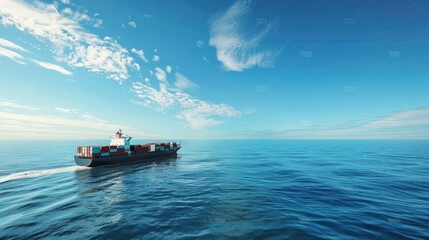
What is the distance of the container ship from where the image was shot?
147ft

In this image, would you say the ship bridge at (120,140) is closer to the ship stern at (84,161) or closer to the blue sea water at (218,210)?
the ship stern at (84,161)

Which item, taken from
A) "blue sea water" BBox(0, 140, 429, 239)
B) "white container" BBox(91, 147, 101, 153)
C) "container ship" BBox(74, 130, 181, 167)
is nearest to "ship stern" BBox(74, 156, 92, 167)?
"container ship" BBox(74, 130, 181, 167)

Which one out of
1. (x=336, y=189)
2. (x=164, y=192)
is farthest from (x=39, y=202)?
(x=336, y=189)

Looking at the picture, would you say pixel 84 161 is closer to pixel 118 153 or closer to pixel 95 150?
pixel 95 150

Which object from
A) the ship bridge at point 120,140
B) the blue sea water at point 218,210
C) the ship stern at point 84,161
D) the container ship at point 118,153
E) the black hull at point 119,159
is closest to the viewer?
the blue sea water at point 218,210

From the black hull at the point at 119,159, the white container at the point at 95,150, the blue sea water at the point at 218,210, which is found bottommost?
the blue sea water at the point at 218,210

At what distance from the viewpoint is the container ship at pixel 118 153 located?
44.9 m

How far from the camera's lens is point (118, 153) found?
5138cm

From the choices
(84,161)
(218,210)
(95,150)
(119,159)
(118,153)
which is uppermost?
(95,150)

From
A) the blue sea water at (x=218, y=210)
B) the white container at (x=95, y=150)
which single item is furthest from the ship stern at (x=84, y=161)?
the blue sea water at (x=218, y=210)

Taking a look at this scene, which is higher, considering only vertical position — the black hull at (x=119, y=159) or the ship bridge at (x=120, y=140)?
the ship bridge at (x=120, y=140)

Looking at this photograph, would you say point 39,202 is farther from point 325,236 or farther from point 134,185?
point 325,236

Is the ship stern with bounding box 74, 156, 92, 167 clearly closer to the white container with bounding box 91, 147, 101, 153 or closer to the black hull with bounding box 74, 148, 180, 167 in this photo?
the black hull with bounding box 74, 148, 180, 167

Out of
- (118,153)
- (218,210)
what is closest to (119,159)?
(118,153)
